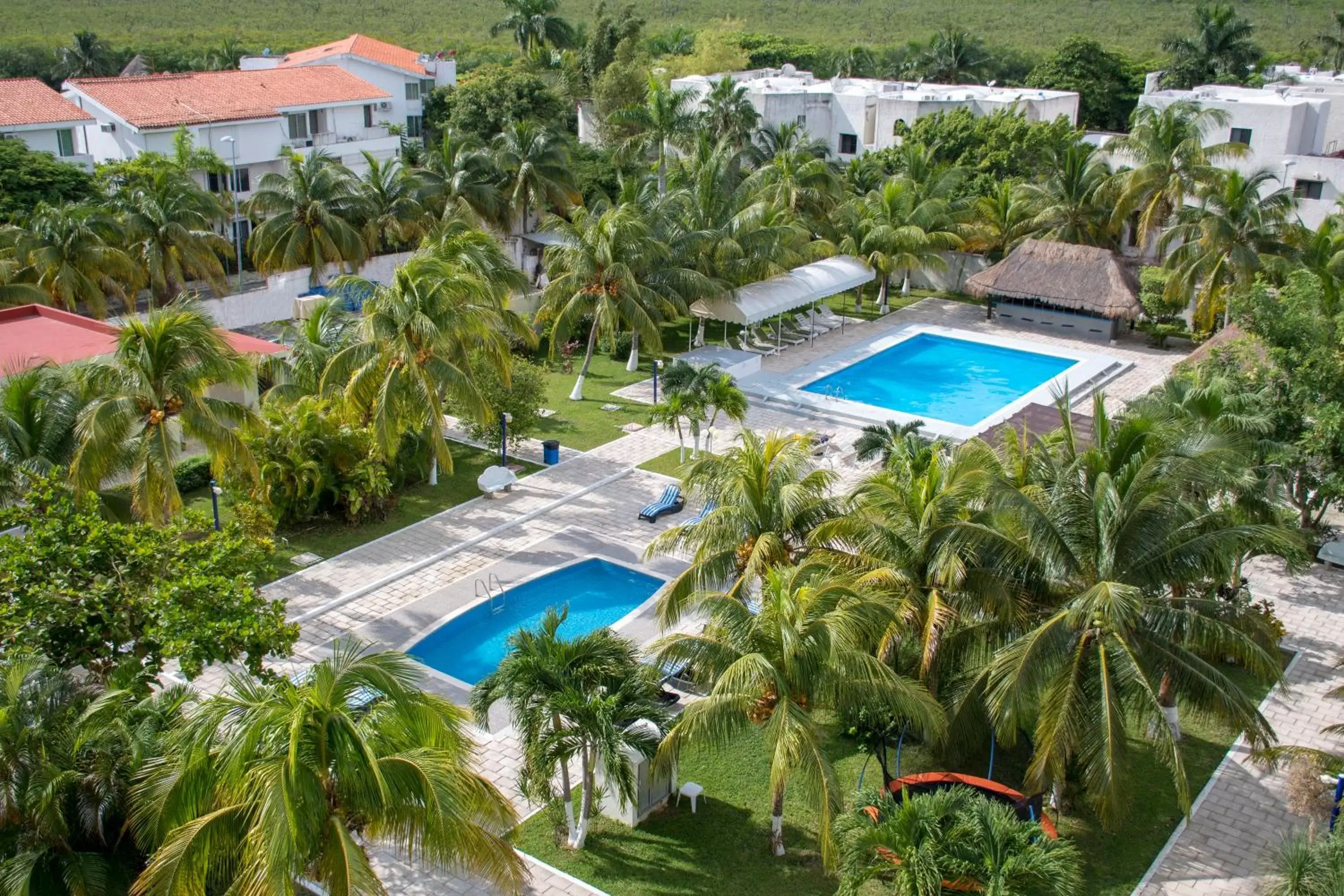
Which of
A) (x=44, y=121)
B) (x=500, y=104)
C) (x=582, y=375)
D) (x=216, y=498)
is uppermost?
(x=500, y=104)

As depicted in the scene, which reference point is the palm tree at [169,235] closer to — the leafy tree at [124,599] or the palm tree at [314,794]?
the leafy tree at [124,599]

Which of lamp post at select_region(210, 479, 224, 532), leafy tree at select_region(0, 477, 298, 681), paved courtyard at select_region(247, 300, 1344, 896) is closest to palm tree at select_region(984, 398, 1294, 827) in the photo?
paved courtyard at select_region(247, 300, 1344, 896)

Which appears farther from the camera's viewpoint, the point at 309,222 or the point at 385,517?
the point at 309,222

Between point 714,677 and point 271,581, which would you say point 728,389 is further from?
point 714,677

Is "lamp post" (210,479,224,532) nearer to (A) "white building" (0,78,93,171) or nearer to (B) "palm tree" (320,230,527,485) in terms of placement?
(B) "palm tree" (320,230,527,485)

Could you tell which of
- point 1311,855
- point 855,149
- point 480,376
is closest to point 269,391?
point 480,376

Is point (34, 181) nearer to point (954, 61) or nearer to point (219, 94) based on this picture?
point (219, 94)

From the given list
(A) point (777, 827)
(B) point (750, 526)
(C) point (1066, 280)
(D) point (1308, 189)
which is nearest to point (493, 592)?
(B) point (750, 526)

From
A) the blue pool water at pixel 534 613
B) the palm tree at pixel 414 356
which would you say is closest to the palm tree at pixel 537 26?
the palm tree at pixel 414 356
